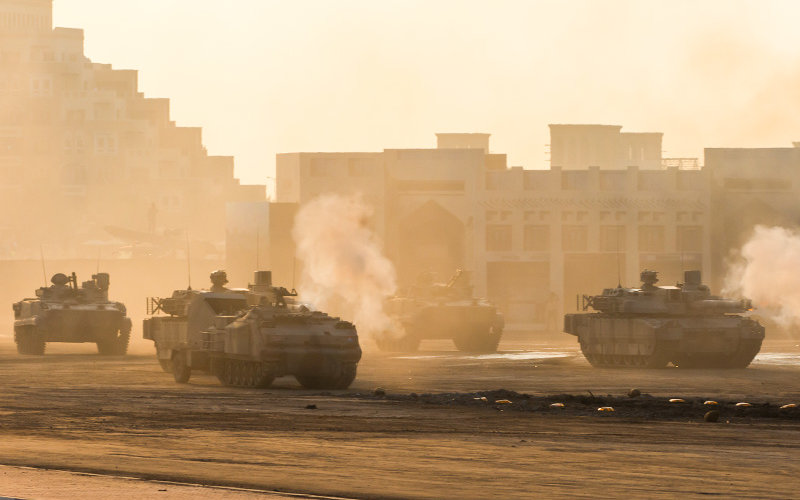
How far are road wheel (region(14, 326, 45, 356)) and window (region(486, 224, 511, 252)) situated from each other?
4166cm

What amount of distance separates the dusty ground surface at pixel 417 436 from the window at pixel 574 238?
5279cm

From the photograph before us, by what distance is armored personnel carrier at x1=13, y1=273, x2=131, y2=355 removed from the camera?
53.6 meters

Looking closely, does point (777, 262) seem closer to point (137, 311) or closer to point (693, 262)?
point (693, 262)

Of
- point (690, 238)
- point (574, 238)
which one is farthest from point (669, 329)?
point (690, 238)

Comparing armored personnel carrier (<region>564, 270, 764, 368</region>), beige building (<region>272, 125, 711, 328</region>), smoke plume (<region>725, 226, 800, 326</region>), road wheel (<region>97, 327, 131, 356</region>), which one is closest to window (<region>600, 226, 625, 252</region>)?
beige building (<region>272, 125, 711, 328</region>)

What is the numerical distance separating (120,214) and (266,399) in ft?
412

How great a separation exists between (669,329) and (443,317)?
41.5ft

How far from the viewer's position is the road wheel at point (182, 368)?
124 feet

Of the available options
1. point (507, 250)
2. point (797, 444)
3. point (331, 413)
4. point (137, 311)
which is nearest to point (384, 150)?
point (507, 250)

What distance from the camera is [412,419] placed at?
1022 inches

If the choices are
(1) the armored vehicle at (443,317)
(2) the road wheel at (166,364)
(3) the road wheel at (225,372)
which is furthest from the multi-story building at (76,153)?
(3) the road wheel at (225,372)

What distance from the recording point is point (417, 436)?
903 inches

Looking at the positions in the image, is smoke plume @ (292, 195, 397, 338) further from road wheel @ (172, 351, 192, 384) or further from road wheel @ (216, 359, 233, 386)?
road wheel @ (216, 359, 233, 386)

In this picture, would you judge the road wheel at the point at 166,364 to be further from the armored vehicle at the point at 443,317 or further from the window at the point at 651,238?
the window at the point at 651,238
